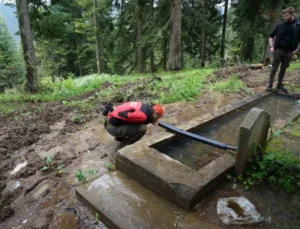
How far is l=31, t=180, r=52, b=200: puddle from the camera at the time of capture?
9.86 ft

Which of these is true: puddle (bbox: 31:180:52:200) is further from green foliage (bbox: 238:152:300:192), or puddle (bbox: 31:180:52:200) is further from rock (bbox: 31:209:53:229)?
green foliage (bbox: 238:152:300:192)

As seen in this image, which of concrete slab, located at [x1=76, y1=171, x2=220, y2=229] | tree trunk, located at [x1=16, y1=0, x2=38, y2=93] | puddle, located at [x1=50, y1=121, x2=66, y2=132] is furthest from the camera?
tree trunk, located at [x1=16, y1=0, x2=38, y2=93]

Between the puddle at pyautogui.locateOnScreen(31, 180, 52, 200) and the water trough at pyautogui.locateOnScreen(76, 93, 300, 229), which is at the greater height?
the water trough at pyautogui.locateOnScreen(76, 93, 300, 229)

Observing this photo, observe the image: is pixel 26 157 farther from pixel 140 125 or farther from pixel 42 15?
pixel 42 15

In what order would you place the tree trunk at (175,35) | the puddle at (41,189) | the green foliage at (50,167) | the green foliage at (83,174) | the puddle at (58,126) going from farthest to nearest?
the tree trunk at (175,35) → the puddle at (58,126) → the green foliage at (50,167) → the green foliage at (83,174) → the puddle at (41,189)

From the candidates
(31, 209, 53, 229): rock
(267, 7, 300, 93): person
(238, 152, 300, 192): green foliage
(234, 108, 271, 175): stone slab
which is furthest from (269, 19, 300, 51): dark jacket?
(31, 209, 53, 229): rock

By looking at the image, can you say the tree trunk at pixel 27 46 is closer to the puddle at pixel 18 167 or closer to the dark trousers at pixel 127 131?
the puddle at pixel 18 167

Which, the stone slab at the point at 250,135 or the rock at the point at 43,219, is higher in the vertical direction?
the stone slab at the point at 250,135

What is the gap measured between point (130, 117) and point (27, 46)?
26.5 feet

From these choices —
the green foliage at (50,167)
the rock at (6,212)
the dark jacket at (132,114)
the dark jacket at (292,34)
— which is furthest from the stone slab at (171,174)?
the dark jacket at (292,34)

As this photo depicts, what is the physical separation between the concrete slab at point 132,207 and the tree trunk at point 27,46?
8.66 m

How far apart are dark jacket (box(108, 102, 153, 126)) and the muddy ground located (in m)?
0.66

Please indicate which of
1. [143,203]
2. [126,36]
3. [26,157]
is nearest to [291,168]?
[143,203]

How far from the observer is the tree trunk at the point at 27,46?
358 inches
